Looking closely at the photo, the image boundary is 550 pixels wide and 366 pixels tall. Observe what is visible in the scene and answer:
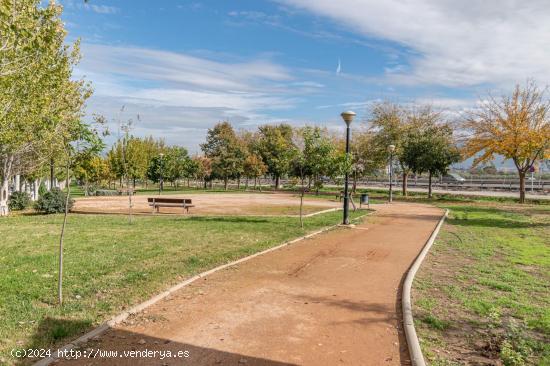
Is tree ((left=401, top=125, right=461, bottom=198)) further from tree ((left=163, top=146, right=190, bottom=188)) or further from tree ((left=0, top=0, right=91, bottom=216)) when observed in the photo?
tree ((left=163, top=146, right=190, bottom=188))

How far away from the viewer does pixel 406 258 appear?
9.95 m

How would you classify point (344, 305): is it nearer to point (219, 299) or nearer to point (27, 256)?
point (219, 299)

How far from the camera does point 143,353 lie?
4625 millimetres

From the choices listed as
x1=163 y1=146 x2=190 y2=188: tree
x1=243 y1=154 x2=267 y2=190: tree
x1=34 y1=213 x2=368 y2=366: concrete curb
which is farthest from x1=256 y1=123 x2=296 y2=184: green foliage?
x1=34 y1=213 x2=368 y2=366: concrete curb

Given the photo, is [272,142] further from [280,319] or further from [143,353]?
[143,353]

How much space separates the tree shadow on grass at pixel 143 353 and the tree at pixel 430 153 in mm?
31915

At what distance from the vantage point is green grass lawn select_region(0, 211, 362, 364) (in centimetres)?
542

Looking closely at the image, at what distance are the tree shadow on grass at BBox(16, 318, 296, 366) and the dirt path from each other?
1 centimetres

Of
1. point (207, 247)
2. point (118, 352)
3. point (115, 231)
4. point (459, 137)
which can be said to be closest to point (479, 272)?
point (207, 247)

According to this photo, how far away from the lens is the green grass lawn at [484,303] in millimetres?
4828

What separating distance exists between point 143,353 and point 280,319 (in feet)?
6.06

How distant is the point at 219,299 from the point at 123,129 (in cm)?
1005

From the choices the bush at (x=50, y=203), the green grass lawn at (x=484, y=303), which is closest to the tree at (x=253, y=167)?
the bush at (x=50, y=203)

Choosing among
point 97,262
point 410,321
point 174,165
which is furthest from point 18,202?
point 174,165
